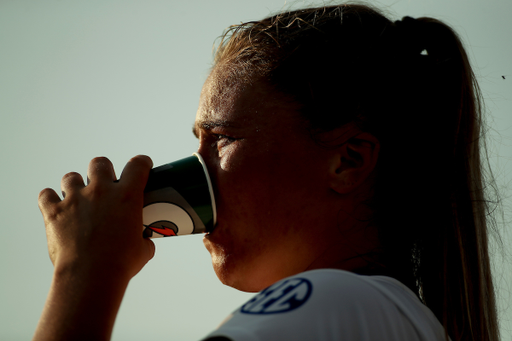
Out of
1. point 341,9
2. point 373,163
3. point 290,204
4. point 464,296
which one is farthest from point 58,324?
point 341,9

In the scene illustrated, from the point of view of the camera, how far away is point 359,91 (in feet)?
2.98

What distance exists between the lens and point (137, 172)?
0.81 meters

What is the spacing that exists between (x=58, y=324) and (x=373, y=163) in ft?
1.96

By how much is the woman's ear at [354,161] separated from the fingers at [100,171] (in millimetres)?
401

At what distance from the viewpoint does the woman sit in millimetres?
798

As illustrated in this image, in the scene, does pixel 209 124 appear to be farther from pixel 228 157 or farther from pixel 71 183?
pixel 71 183

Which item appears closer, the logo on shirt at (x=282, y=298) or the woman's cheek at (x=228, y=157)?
the logo on shirt at (x=282, y=298)

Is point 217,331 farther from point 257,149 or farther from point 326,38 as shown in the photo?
point 326,38

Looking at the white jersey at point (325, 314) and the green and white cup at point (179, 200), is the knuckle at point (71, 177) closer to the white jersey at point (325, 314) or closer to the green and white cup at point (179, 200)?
the green and white cup at point (179, 200)

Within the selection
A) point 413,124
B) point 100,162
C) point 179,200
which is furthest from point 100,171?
point 413,124

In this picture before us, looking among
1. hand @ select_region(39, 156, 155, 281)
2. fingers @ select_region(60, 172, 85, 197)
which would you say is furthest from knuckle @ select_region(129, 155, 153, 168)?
fingers @ select_region(60, 172, 85, 197)

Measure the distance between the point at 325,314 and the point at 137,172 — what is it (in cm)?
44

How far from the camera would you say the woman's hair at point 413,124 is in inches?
34.9

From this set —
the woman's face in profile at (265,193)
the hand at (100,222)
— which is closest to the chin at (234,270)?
the woman's face in profile at (265,193)
